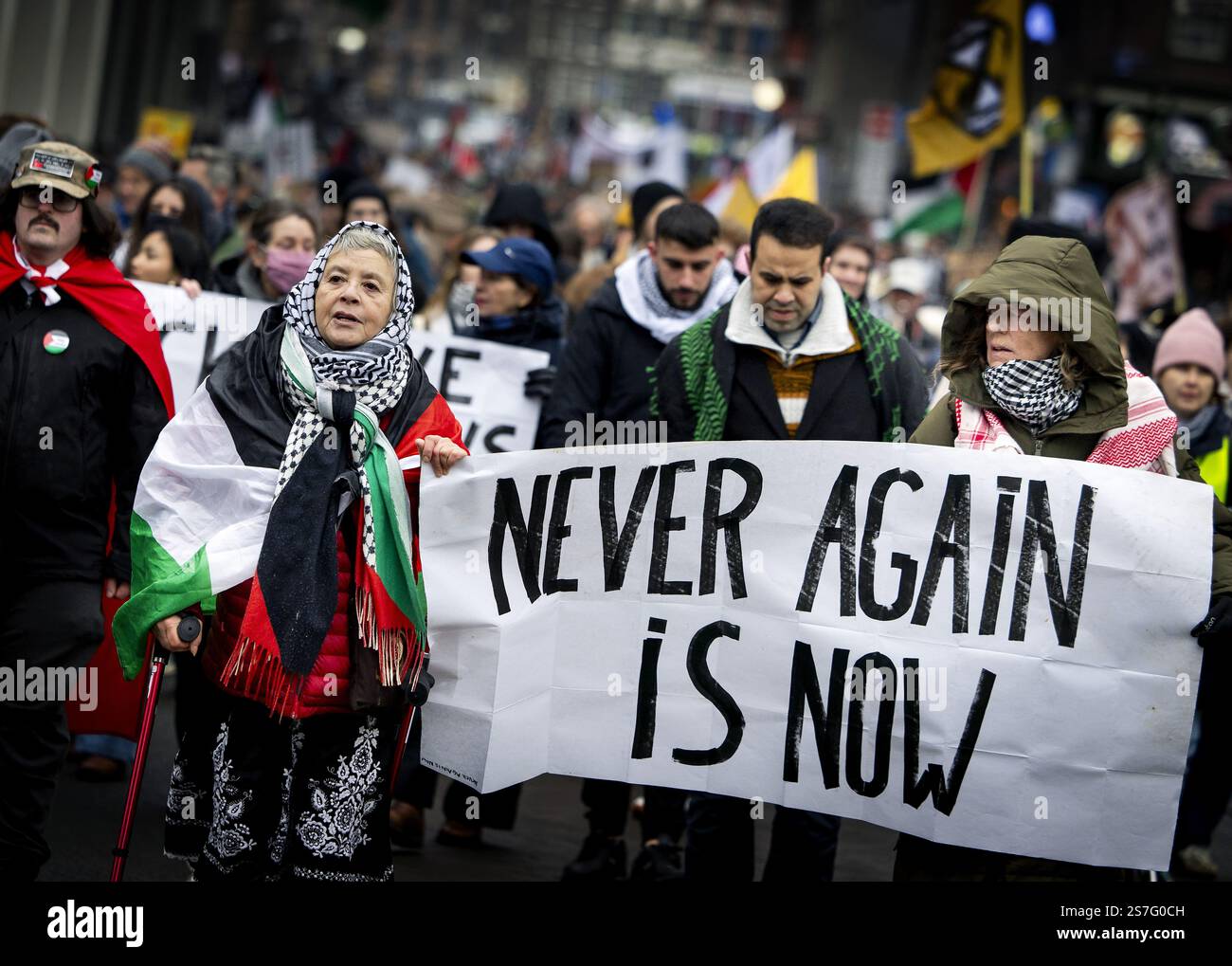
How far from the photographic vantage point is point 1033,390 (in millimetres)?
4629

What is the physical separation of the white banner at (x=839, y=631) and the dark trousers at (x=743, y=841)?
541 millimetres

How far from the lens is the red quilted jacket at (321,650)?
451 cm

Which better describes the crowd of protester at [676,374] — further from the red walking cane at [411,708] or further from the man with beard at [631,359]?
the red walking cane at [411,708]

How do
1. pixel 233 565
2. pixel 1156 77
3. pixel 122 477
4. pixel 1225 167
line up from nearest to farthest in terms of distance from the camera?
1. pixel 233 565
2. pixel 122 477
3. pixel 1225 167
4. pixel 1156 77

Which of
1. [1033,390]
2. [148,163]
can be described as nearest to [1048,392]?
[1033,390]

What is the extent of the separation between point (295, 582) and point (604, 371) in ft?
7.80

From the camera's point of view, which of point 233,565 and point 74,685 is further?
point 74,685

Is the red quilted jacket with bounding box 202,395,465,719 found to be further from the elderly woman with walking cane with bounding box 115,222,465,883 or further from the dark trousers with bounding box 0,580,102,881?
the dark trousers with bounding box 0,580,102,881

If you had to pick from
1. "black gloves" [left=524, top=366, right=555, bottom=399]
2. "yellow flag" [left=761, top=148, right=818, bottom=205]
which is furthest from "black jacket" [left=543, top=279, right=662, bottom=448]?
"yellow flag" [left=761, top=148, right=818, bottom=205]

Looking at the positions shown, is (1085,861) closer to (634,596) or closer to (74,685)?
(634,596)

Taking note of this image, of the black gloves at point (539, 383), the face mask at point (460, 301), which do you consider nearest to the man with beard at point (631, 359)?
the black gloves at point (539, 383)
